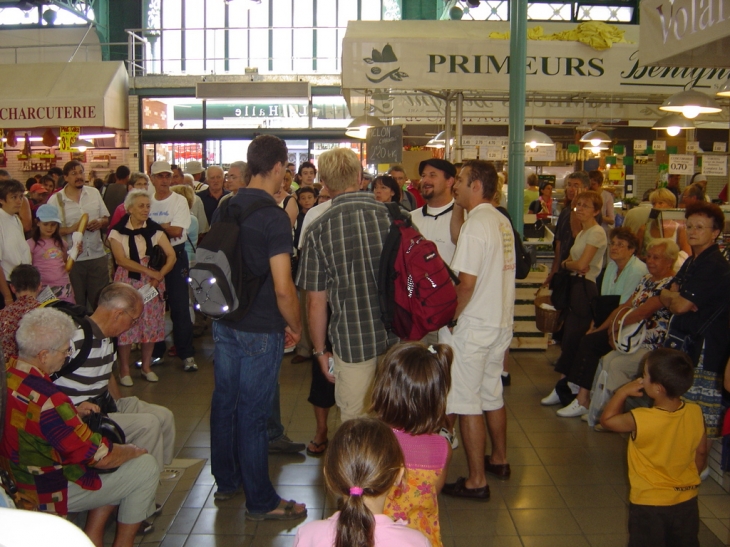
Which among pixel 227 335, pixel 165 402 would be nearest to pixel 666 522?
pixel 227 335

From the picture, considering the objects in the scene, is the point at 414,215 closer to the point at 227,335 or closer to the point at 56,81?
the point at 227,335

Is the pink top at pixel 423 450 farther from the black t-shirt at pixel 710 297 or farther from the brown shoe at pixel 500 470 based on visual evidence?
the black t-shirt at pixel 710 297

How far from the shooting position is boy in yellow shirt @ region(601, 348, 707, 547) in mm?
3021

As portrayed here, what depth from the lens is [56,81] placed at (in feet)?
52.0

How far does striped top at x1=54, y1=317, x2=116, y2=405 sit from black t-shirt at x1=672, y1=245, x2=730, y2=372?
123 inches

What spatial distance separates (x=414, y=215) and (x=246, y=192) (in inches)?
67.0

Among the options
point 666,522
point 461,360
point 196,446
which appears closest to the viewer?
point 666,522

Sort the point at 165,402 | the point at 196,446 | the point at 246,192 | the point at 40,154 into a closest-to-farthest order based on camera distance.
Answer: the point at 246,192
the point at 196,446
the point at 165,402
the point at 40,154

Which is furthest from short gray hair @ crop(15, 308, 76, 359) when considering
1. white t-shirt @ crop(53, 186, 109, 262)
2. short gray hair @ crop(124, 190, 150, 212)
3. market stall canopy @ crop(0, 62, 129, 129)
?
market stall canopy @ crop(0, 62, 129, 129)

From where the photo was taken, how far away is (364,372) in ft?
11.6

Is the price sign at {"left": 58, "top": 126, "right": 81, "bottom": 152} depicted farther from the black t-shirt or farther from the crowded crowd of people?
the black t-shirt

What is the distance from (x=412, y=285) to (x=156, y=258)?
343 centimetres

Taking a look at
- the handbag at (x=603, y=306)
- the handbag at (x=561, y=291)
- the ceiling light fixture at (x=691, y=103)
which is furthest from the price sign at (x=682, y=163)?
the handbag at (x=603, y=306)

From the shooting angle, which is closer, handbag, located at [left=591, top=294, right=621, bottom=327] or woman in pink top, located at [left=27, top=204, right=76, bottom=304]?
handbag, located at [left=591, top=294, right=621, bottom=327]
